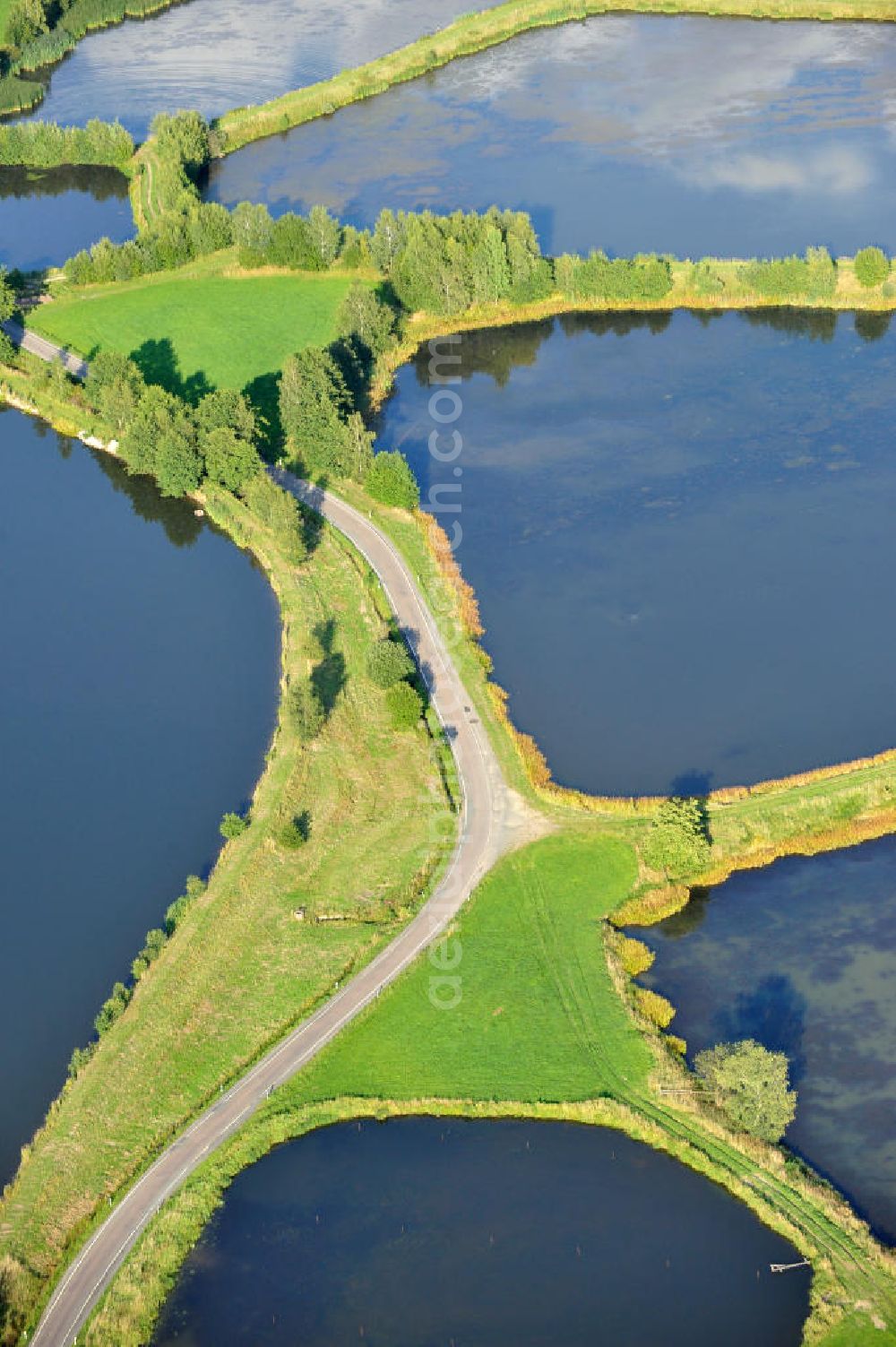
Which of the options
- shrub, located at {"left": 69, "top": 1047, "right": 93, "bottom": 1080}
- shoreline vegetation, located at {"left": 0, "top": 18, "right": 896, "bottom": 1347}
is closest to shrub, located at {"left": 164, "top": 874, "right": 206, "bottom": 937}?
shoreline vegetation, located at {"left": 0, "top": 18, "right": 896, "bottom": 1347}

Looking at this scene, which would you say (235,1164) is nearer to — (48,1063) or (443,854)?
(48,1063)

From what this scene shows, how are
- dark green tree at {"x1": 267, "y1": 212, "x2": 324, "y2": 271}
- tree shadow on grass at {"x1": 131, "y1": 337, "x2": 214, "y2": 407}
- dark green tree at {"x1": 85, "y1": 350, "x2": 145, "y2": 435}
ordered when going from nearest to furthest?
dark green tree at {"x1": 85, "y1": 350, "x2": 145, "y2": 435}, tree shadow on grass at {"x1": 131, "y1": 337, "x2": 214, "y2": 407}, dark green tree at {"x1": 267, "y1": 212, "x2": 324, "y2": 271}

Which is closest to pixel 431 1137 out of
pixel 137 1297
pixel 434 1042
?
pixel 434 1042

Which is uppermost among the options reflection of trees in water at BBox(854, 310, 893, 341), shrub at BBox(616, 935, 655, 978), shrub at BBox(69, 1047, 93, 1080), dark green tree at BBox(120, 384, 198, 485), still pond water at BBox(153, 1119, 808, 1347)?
reflection of trees in water at BBox(854, 310, 893, 341)

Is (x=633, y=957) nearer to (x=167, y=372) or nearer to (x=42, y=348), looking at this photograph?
(x=167, y=372)

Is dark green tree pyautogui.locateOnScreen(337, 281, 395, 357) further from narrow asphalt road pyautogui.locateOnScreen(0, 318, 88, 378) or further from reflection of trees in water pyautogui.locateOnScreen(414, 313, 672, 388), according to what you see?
narrow asphalt road pyautogui.locateOnScreen(0, 318, 88, 378)

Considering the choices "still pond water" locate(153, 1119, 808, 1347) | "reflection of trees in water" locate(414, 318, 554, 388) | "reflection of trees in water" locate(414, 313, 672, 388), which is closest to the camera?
"still pond water" locate(153, 1119, 808, 1347)

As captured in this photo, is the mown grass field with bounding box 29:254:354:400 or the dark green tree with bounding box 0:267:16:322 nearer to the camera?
the mown grass field with bounding box 29:254:354:400

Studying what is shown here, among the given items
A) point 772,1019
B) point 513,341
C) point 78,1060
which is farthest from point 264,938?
point 513,341

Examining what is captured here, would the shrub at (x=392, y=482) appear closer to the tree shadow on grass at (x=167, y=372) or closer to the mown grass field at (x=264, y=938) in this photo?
the mown grass field at (x=264, y=938)

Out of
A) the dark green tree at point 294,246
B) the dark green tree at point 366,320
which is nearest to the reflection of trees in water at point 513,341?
the dark green tree at point 366,320
